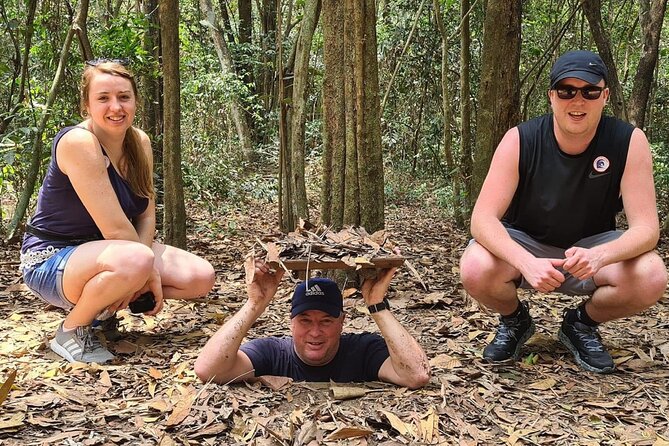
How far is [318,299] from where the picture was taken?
2.92 m

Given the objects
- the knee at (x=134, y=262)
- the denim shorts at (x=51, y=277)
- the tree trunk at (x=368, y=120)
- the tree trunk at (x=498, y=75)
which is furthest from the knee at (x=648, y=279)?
the denim shorts at (x=51, y=277)

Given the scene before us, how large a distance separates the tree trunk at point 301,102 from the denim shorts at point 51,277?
8.03 ft

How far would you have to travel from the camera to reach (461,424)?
2.60m

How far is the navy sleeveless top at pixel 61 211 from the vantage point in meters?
3.37

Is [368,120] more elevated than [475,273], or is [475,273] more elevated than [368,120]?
[368,120]

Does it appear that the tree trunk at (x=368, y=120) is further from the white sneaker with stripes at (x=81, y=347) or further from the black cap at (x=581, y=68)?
the white sneaker with stripes at (x=81, y=347)

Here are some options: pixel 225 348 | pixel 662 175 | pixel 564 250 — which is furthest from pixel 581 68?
pixel 662 175

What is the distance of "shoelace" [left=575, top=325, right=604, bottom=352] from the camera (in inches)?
127

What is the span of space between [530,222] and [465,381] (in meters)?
0.86

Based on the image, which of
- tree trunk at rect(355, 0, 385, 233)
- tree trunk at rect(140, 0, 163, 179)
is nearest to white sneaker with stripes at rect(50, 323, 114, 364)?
tree trunk at rect(355, 0, 385, 233)

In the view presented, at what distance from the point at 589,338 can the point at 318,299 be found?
1.36 m

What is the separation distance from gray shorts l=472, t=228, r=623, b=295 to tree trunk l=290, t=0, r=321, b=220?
8.17 feet

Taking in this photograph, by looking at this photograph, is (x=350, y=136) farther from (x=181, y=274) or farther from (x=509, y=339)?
(x=509, y=339)

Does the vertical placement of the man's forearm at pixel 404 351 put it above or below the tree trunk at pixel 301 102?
below
